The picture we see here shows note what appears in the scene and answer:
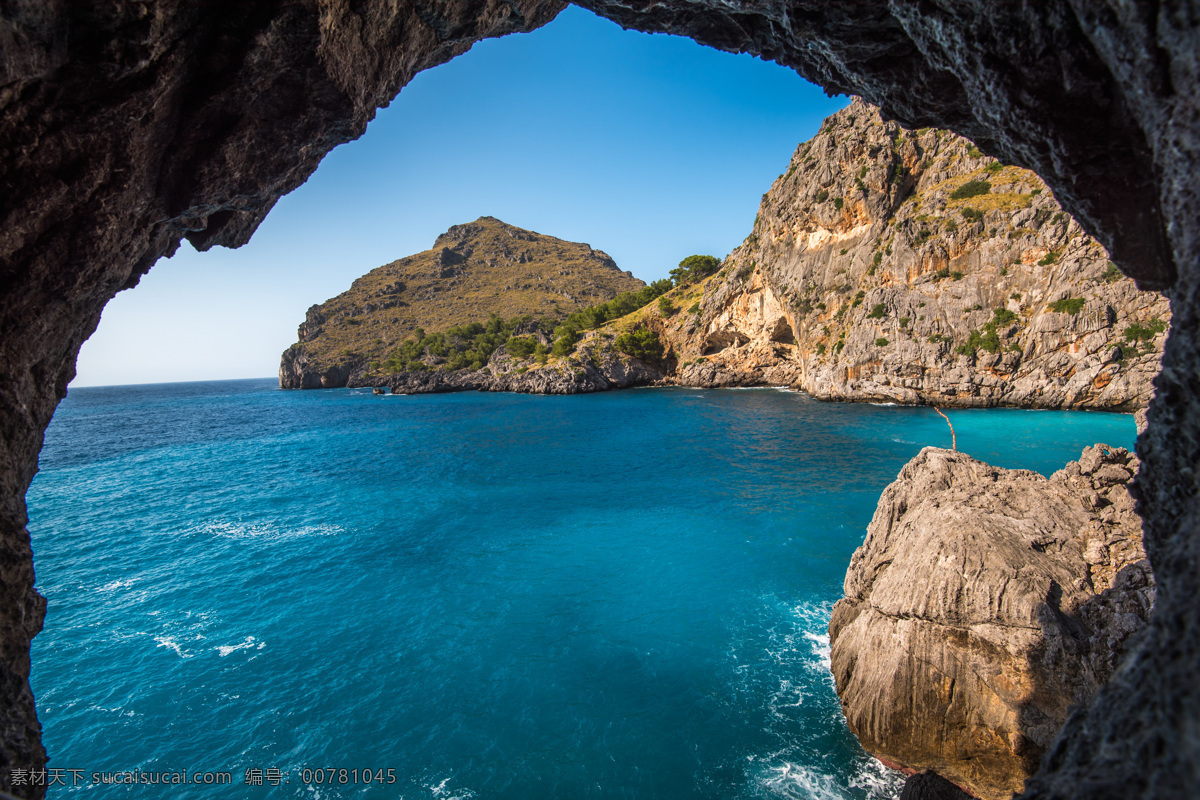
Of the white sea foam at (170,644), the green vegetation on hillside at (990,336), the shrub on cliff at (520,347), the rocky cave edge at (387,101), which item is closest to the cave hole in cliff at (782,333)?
the green vegetation on hillside at (990,336)

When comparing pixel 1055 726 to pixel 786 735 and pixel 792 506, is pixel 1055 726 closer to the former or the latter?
pixel 786 735

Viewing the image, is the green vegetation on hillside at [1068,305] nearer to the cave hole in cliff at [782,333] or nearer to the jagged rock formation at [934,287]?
the jagged rock formation at [934,287]

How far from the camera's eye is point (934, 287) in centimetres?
6016

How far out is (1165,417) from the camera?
14.6ft

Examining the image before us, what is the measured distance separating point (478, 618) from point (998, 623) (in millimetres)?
15858

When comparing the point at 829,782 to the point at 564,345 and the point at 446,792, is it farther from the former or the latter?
the point at 564,345

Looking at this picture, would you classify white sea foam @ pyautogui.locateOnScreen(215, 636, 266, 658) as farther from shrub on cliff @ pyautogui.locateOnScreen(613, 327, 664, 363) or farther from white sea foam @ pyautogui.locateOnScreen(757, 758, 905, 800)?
shrub on cliff @ pyautogui.locateOnScreen(613, 327, 664, 363)

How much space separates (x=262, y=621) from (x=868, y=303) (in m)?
71.5

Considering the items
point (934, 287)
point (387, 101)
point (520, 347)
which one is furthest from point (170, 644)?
point (520, 347)

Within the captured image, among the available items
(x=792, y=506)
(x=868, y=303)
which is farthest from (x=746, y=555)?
(x=868, y=303)

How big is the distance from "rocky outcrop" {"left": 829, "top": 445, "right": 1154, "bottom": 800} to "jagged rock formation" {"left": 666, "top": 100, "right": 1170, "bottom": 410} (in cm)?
4341

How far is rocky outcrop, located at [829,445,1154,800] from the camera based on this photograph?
9.92 meters

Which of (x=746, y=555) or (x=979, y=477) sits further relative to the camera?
(x=746, y=555)

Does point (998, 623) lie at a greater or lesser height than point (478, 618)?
greater
